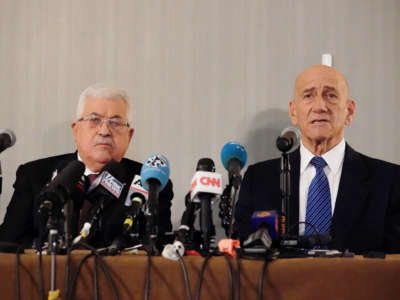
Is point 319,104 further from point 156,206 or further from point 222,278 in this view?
point 222,278

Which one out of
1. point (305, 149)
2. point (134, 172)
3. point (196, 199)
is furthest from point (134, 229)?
point (305, 149)

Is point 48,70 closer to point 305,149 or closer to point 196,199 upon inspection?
point 305,149

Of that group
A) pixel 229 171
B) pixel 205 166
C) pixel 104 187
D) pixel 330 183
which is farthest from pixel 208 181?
pixel 330 183

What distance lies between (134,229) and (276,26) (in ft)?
5.70

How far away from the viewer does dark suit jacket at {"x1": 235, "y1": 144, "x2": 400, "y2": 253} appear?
237 cm

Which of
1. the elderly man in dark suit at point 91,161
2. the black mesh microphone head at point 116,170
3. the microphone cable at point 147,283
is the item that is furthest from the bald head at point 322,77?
the microphone cable at point 147,283

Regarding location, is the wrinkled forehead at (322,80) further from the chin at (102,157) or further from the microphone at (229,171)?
the chin at (102,157)

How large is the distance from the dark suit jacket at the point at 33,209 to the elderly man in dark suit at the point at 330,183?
15.1 inches

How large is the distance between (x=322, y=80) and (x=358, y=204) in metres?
0.67

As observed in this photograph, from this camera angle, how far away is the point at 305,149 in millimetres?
2674

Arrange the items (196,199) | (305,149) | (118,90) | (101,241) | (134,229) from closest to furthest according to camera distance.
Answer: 1. (196,199)
2. (134,229)
3. (101,241)
4. (305,149)
5. (118,90)

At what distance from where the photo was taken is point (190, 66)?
3.23m

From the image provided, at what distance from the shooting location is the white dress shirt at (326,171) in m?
2.53

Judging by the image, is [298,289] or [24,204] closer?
[298,289]
